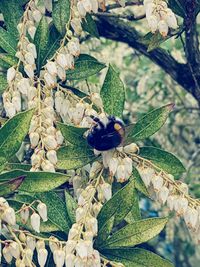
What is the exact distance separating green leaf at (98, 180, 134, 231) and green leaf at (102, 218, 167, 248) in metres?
0.05

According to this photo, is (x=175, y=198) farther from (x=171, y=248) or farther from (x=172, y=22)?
(x=171, y=248)

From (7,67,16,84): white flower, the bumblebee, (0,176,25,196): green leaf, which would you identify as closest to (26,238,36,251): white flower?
(0,176,25,196): green leaf

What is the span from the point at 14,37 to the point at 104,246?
2.39 ft

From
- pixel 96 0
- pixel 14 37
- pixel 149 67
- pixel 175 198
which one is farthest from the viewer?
pixel 149 67

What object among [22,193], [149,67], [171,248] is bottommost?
[171,248]

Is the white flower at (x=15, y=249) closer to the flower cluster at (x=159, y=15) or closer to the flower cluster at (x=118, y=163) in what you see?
the flower cluster at (x=118, y=163)

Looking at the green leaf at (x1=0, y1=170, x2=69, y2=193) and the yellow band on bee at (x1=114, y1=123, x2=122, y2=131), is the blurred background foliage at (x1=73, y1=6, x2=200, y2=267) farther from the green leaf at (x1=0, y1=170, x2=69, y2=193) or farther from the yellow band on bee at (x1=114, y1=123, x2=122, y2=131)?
the green leaf at (x1=0, y1=170, x2=69, y2=193)

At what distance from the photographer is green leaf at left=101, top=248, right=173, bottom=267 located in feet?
7.41

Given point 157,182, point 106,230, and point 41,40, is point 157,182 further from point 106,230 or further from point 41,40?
point 41,40

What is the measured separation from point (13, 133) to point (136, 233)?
16.6 inches

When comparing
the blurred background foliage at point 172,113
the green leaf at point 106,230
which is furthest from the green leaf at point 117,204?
the blurred background foliage at point 172,113

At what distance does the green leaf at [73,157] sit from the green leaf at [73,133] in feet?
0.07

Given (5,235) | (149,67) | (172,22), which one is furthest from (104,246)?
(149,67)

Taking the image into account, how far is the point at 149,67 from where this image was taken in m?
5.22
